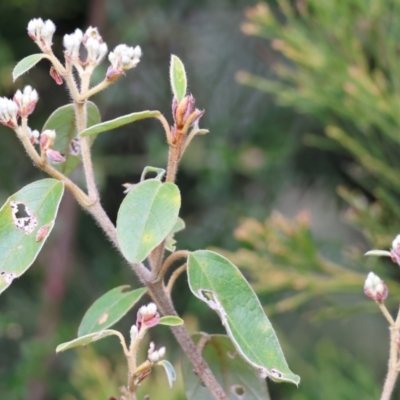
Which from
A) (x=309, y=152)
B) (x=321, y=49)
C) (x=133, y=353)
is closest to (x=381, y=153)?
(x=321, y=49)

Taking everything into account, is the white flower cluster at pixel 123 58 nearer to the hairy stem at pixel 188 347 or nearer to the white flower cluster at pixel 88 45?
the white flower cluster at pixel 88 45

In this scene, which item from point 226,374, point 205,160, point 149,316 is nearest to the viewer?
point 149,316

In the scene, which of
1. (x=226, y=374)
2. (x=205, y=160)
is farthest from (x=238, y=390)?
(x=205, y=160)

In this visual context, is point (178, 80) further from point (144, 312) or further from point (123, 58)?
point (144, 312)

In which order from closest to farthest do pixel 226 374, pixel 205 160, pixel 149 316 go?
pixel 149 316
pixel 226 374
pixel 205 160

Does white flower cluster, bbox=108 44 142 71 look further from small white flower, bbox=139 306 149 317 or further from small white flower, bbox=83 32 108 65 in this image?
small white flower, bbox=139 306 149 317

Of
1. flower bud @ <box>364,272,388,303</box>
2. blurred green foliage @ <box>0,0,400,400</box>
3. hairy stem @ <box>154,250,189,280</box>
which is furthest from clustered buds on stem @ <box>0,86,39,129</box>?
blurred green foliage @ <box>0,0,400,400</box>
